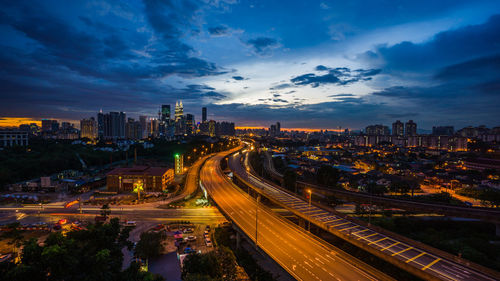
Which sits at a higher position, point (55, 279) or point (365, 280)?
point (55, 279)

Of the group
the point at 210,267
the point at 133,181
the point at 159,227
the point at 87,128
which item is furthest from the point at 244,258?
the point at 87,128

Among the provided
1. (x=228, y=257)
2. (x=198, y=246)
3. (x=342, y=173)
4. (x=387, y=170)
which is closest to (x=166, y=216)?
(x=198, y=246)

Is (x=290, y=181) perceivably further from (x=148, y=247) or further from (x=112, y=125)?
(x=112, y=125)

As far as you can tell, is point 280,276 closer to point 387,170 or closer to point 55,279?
point 55,279

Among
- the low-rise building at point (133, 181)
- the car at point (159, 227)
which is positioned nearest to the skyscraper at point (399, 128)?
the low-rise building at point (133, 181)

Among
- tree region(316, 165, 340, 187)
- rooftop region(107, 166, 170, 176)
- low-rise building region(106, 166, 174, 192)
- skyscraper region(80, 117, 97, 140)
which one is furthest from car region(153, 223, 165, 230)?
skyscraper region(80, 117, 97, 140)
